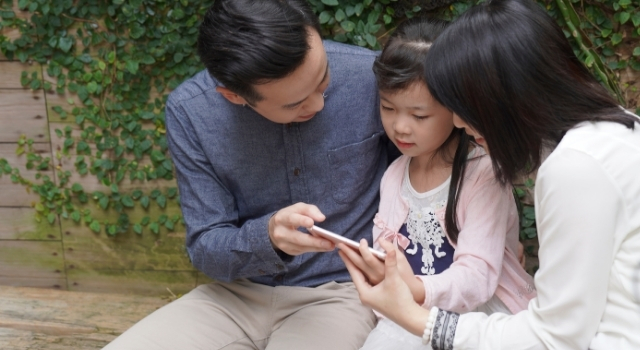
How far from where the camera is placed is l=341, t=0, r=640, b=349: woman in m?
1.25

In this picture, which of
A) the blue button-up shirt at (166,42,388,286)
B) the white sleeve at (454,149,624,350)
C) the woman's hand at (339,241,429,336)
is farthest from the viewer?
the blue button-up shirt at (166,42,388,286)

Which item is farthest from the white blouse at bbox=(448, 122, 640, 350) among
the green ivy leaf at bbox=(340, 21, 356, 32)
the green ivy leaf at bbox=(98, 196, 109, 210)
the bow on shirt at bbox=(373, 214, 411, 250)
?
the green ivy leaf at bbox=(98, 196, 109, 210)

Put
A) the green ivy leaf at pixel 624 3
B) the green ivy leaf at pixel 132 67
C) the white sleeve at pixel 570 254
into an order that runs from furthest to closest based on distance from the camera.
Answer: the green ivy leaf at pixel 132 67 < the green ivy leaf at pixel 624 3 < the white sleeve at pixel 570 254

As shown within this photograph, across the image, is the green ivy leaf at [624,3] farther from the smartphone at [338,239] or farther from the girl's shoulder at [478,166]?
the smartphone at [338,239]

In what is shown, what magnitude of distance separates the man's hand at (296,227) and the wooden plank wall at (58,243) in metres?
1.21

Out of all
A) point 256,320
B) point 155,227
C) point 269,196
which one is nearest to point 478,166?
point 269,196

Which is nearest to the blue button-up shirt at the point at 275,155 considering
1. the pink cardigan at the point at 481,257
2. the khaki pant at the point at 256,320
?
the khaki pant at the point at 256,320

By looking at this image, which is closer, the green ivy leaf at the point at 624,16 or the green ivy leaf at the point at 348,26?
the green ivy leaf at the point at 624,16

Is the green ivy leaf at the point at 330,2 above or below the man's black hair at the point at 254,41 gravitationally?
below

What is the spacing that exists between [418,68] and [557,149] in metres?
0.46

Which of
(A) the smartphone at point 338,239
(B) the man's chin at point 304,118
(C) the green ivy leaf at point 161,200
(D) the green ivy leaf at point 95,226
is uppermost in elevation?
(B) the man's chin at point 304,118

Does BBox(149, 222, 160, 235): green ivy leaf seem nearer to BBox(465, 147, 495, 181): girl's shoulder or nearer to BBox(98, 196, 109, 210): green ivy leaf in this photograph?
BBox(98, 196, 109, 210): green ivy leaf

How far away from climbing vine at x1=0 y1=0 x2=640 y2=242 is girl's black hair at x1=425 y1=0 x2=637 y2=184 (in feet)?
2.92

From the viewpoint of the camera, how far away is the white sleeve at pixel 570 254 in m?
1.24
